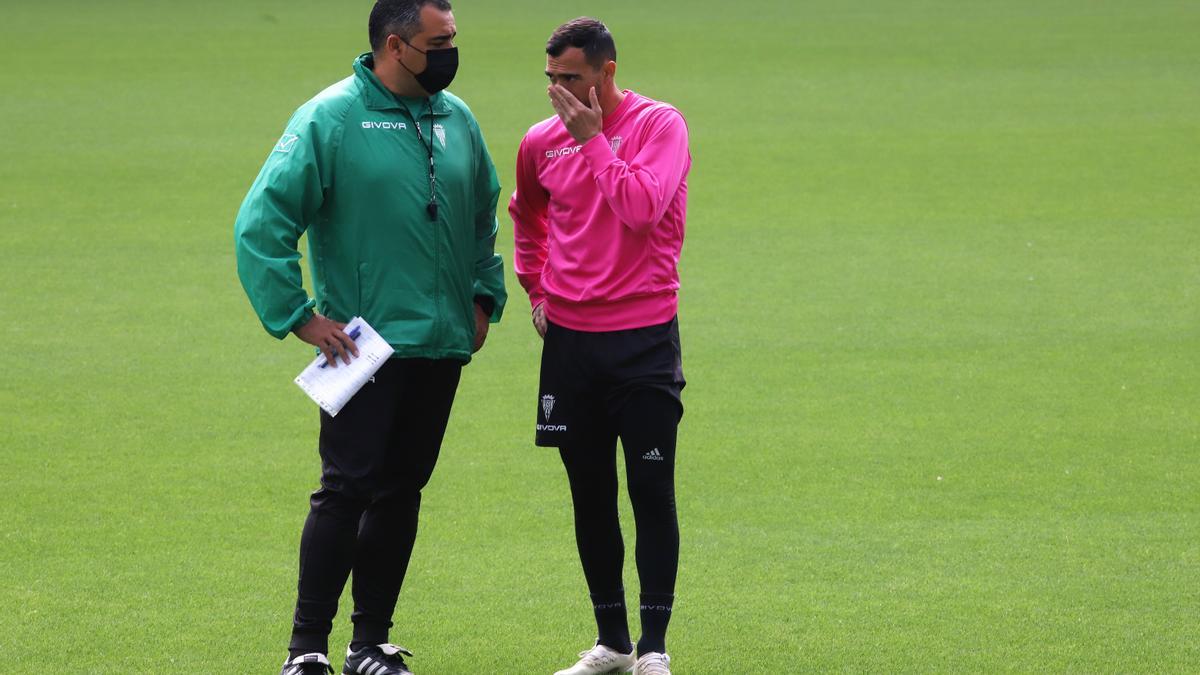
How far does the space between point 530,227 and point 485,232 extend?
0.48 feet

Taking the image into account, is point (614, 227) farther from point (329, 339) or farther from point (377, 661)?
point (377, 661)

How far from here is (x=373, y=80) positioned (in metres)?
4.01

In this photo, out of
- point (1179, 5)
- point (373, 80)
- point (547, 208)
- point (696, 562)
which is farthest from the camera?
point (1179, 5)

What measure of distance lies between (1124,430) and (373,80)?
3.88 meters

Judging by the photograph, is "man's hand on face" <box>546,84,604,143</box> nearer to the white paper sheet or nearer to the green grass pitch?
the white paper sheet

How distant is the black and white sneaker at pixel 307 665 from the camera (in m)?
3.95

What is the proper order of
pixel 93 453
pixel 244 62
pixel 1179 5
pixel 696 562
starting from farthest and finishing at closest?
pixel 1179 5 → pixel 244 62 → pixel 93 453 → pixel 696 562

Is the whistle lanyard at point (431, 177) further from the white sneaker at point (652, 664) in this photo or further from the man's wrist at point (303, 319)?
the white sneaker at point (652, 664)

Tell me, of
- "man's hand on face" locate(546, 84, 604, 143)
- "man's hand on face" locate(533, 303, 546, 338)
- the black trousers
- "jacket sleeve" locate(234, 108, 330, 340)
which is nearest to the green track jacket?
"jacket sleeve" locate(234, 108, 330, 340)

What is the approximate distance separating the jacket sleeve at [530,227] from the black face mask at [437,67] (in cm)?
32

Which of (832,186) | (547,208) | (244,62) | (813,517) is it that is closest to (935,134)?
(832,186)

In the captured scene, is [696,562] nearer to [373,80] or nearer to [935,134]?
[373,80]

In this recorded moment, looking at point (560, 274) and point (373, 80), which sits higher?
point (373, 80)

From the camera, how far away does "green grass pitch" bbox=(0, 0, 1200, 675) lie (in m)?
4.53
